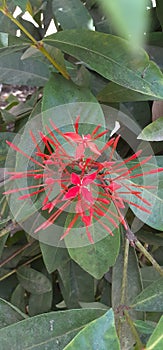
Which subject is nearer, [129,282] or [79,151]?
[79,151]

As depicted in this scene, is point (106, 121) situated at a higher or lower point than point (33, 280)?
higher

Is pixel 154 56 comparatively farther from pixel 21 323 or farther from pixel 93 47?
pixel 21 323

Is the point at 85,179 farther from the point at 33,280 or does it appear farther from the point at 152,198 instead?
the point at 33,280

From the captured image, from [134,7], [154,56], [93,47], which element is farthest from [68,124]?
[134,7]

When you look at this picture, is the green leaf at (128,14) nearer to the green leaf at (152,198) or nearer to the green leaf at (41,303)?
the green leaf at (152,198)

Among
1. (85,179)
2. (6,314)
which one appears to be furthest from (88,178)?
(6,314)

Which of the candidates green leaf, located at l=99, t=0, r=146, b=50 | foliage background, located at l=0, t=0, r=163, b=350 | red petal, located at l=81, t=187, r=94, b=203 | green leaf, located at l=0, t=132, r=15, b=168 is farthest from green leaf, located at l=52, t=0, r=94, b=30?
green leaf, located at l=99, t=0, r=146, b=50

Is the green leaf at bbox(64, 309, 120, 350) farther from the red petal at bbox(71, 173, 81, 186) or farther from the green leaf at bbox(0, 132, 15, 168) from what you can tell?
the green leaf at bbox(0, 132, 15, 168)
